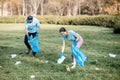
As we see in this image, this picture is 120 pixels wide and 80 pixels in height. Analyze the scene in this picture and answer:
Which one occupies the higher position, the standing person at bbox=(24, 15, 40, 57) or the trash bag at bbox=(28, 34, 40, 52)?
the standing person at bbox=(24, 15, 40, 57)

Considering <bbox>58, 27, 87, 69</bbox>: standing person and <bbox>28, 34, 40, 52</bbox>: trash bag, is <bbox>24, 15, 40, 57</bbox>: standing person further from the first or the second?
<bbox>58, 27, 87, 69</bbox>: standing person

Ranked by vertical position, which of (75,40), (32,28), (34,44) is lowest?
(34,44)

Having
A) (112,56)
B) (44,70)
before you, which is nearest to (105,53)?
(112,56)

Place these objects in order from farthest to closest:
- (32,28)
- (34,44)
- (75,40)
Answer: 1. (32,28)
2. (34,44)
3. (75,40)

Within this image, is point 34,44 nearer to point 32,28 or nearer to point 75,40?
point 32,28

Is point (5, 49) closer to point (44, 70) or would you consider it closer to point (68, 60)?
point (68, 60)

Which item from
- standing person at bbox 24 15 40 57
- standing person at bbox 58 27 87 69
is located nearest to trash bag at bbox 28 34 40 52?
standing person at bbox 24 15 40 57

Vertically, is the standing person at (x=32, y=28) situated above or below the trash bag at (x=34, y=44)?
above

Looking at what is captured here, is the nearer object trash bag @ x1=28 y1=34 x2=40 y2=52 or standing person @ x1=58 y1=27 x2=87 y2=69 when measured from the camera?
standing person @ x1=58 y1=27 x2=87 y2=69

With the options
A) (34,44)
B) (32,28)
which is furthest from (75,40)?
(32,28)

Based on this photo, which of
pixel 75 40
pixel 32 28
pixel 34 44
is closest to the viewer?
pixel 75 40

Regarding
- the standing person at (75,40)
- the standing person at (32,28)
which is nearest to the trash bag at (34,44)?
the standing person at (32,28)

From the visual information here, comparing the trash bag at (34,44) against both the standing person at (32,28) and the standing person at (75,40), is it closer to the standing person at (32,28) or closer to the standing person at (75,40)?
the standing person at (32,28)

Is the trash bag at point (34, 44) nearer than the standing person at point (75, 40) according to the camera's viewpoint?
No
